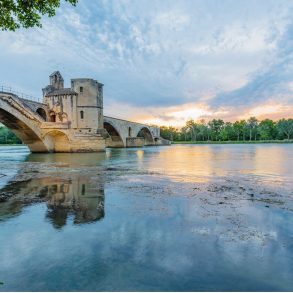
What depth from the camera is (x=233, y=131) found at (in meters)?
127

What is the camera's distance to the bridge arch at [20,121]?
3208 cm

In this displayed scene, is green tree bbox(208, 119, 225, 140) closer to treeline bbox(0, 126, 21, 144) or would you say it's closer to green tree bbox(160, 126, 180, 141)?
green tree bbox(160, 126, 180, 141)

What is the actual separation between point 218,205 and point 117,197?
334 cm

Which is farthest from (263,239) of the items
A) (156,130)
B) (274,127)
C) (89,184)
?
(274,127)

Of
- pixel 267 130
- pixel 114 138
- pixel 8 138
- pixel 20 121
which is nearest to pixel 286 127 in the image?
pixel 267 130

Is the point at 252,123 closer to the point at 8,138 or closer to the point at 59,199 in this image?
the point at 8,138

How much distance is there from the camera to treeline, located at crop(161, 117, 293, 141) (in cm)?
12088

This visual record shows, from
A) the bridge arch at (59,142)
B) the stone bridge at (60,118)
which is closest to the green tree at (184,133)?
the stone bridge at (60,118)

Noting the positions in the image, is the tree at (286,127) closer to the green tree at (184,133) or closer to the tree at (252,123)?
the tree at (252,123)

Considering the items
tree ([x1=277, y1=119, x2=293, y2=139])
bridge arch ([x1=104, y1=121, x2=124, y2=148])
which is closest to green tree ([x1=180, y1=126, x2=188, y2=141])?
tree ([x1=277, y1=119, x2=293, y2=139])

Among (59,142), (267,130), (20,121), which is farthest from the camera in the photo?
(267,130)

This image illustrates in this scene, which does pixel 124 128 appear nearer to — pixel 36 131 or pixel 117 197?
pixel 36 131

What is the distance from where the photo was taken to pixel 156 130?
4237 inches

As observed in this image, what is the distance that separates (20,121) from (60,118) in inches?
430
